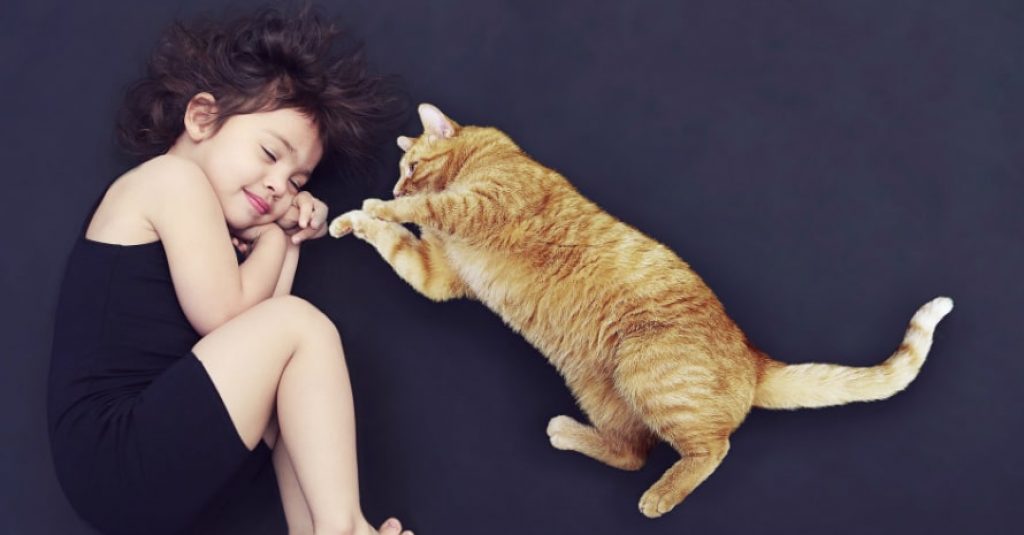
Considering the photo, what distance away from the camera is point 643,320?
1.44 m

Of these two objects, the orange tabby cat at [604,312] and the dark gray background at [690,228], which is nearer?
the orange tabby cat at [604,312]

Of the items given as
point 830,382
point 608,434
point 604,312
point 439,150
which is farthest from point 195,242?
point 830,382

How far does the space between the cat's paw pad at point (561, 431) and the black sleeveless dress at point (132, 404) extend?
1.86ft

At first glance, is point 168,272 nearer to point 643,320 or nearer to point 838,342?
point 643,320

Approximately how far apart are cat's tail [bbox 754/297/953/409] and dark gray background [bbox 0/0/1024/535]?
0.31 feet

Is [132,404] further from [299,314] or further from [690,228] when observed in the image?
[690,228]

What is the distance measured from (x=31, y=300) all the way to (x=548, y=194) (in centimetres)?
108

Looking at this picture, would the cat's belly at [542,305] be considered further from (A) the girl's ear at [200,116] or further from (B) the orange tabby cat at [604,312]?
(A) the girl's ear at [200,116]

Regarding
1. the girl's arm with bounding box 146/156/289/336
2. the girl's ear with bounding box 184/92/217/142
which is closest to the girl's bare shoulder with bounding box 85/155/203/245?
the girl's arm with bounding box 146/156/289/336

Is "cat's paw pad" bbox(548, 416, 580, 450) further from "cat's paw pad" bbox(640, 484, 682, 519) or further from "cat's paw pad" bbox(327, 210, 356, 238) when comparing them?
"cat's paw pad" bbox(327, 210, 356, 238)

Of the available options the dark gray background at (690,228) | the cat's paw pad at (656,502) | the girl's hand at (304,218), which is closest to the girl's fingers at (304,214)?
the girl's hand at (304,218)

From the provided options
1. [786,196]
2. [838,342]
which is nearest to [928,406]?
[838,342]

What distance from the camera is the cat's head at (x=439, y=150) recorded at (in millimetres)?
1590

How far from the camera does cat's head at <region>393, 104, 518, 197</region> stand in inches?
62.6
